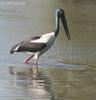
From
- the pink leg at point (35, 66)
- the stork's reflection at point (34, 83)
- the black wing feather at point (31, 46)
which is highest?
the stork's reflection at point (34, 83)

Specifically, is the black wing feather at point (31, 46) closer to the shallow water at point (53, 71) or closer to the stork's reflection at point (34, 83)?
the shallow water at point (53, 71)

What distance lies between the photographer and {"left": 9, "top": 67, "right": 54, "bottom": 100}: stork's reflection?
32.6 feet

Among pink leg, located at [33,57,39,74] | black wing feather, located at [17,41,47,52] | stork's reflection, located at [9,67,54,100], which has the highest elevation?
stork's reflection, located at [9,67,54,100]

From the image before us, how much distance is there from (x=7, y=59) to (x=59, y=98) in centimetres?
451

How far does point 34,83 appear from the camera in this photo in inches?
436

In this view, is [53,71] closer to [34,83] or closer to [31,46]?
[31,46]

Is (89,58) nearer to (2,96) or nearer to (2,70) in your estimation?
(2,70)

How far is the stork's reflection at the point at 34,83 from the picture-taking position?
32.6 feet

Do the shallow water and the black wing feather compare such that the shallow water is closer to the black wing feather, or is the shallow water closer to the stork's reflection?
the stork's reflection

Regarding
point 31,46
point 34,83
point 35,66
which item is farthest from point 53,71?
point 34,83

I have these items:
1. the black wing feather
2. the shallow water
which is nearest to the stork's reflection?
the shallow water

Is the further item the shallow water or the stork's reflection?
the shallow water

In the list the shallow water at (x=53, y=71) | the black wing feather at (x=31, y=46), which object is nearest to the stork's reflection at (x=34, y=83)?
the shallow water at (x=53, y=71)

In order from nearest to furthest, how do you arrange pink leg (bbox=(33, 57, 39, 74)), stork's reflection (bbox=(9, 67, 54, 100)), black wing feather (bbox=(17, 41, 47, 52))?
stork's reflection (bbox=(9, 67, 54, 100)) → pink leg (bbox=(33, 57, 39, 74)) → black wing feather (bbox=(17, 41, 47, 52))
